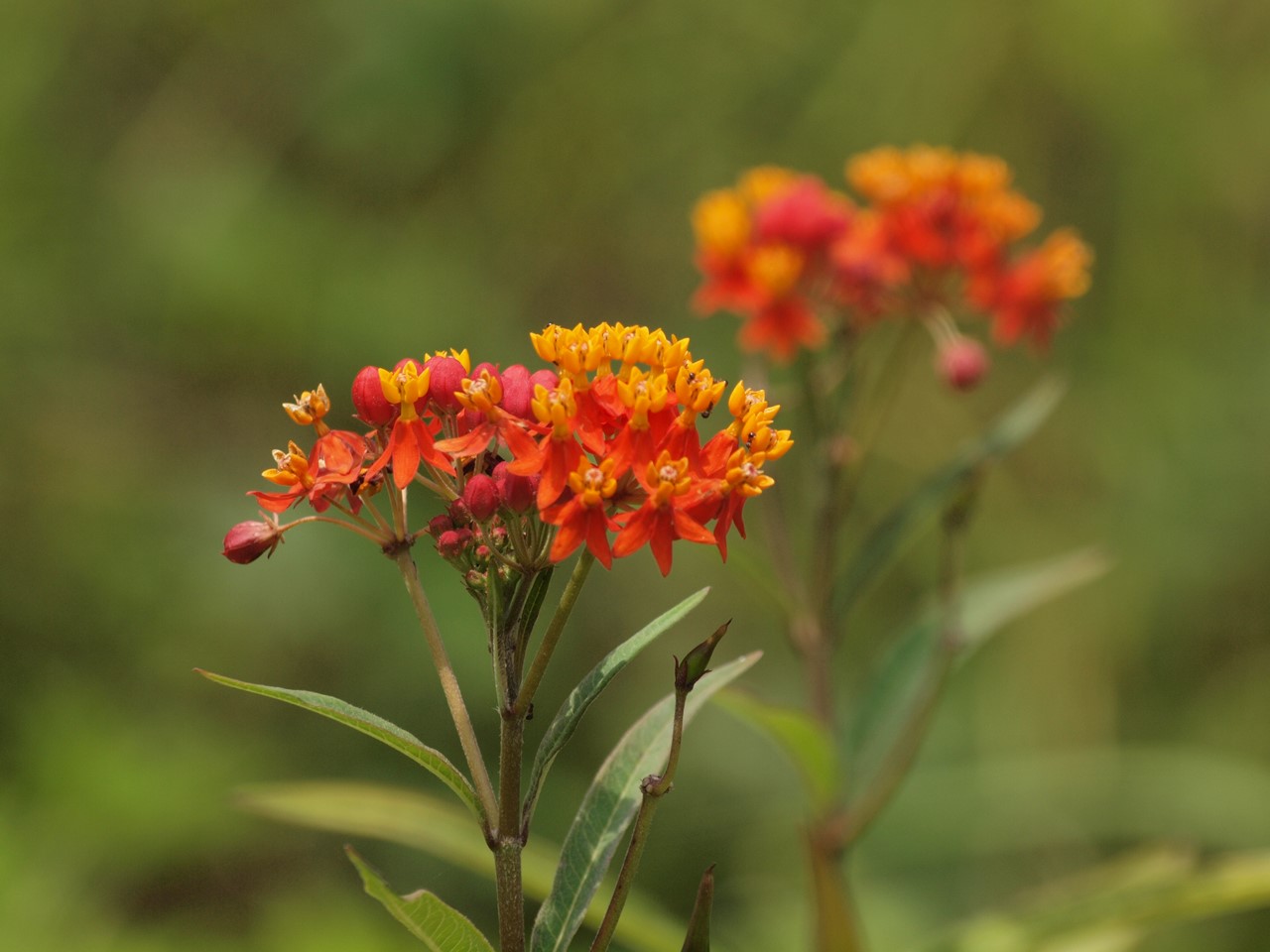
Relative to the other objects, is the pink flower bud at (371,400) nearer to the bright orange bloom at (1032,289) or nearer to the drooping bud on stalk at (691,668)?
the drooping bud on stalk at (691,668)

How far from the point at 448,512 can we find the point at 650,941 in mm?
990

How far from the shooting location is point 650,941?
1.86 meters

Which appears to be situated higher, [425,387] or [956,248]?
[956,248]

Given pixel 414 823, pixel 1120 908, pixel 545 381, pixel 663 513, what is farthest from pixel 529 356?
pixel 663 513

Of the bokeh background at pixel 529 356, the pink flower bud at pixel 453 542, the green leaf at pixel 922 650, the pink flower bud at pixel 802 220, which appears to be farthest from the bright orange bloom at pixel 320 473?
the bokeh background at pixel 529 356

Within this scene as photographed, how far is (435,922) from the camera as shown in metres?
1.02

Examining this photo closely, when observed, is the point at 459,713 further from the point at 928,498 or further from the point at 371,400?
the point at 928,498

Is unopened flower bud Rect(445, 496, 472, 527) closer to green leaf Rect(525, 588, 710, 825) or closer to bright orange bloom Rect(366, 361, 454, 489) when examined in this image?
bright orange bloom Rect(366, 361, 454, 489)

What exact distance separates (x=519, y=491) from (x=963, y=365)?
1.32 m

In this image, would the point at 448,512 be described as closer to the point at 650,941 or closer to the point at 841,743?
the point at 650,941

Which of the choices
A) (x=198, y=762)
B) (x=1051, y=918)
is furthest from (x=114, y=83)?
(x=1051, y=918)

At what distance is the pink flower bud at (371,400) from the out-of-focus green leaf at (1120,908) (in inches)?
53.4

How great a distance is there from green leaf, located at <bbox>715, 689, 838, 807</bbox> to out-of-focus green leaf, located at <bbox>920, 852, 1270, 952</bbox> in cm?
36

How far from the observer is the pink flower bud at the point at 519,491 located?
1108 mm
